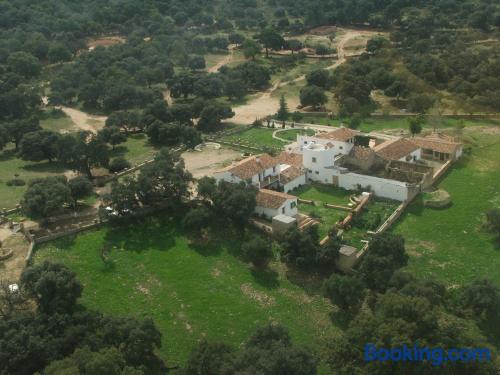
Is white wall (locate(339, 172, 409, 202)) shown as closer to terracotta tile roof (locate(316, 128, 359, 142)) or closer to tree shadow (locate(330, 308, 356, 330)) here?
terracotta tile roof (locate(316, 128, 359, 142))

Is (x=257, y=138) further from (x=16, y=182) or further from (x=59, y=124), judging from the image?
(x=59, y=124)

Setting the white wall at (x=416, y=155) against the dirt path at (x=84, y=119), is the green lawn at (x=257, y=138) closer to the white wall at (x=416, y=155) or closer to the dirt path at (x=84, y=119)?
the white wall at (x=416, y=155)

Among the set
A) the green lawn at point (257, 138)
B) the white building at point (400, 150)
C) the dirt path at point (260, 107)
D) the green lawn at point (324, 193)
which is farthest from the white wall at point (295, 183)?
the dirt path at point (260, 107)

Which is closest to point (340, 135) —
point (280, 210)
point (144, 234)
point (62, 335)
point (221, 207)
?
point (280, 210)

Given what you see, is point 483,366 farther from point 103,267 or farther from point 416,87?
point 416,87

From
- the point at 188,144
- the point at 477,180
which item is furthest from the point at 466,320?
the point at 188,144

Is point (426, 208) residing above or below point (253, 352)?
below
